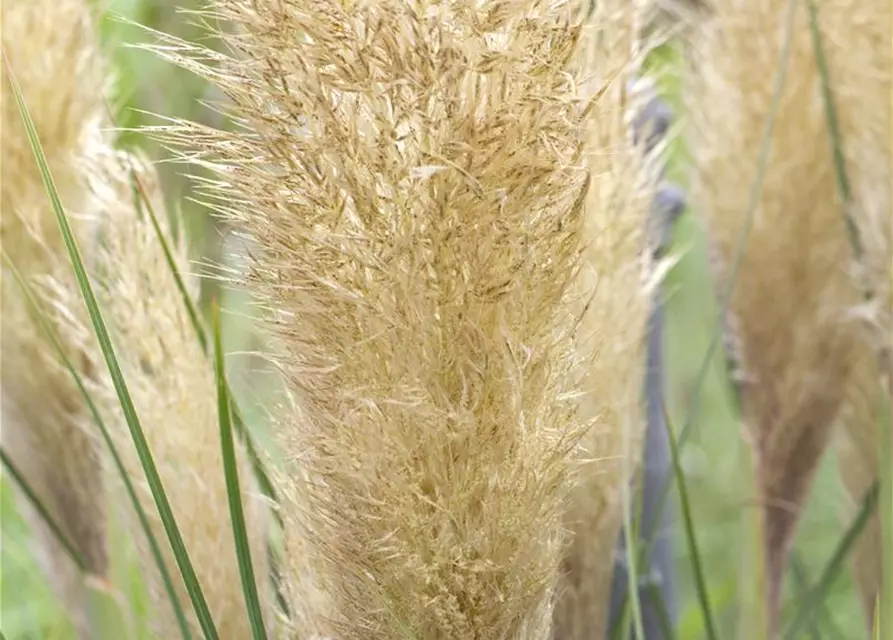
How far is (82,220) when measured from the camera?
2.80ft

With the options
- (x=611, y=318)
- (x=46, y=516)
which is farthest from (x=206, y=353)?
(x=611, y=318)

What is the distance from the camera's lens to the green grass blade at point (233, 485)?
1.72 ft

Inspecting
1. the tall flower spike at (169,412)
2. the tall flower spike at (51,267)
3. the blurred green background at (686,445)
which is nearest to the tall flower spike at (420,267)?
the tall flower spike at (169,412)

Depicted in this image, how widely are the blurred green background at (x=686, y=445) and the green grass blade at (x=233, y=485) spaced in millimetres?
549

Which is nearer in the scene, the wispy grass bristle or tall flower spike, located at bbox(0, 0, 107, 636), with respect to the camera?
the wispy grass bristle

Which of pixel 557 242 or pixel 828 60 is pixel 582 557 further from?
pixel 828 60

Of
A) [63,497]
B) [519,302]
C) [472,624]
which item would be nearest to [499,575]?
[472,624]

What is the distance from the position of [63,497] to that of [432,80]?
635mm

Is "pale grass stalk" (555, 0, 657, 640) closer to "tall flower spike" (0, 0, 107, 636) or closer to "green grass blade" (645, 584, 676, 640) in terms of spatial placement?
"green grass blade" (645, 584, 676, 640)

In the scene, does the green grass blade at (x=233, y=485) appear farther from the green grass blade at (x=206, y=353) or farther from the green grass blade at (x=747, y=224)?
the green grass blade at (x=747, y=224)

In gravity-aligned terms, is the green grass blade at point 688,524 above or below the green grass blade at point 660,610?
above

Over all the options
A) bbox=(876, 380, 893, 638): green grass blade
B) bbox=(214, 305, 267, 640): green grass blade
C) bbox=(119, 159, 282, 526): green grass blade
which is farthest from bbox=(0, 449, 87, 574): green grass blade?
bbox=(876, 380, 893, 638): green grass blade

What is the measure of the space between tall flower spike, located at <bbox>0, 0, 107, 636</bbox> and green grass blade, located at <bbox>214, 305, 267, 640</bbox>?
25cm

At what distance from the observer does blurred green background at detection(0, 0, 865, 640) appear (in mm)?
1368
